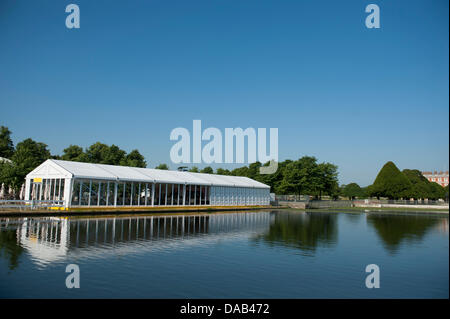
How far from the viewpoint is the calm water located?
32.5 feet

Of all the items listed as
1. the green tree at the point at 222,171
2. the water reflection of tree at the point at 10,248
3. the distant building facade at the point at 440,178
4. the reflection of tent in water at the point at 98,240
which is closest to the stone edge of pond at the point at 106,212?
the reflection of tent in water at the point at 98,240

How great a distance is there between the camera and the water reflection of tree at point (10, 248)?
1212 cm

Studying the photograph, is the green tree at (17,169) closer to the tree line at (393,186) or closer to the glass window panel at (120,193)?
the glass window panel at (120,193)

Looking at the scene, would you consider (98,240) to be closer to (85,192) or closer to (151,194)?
(85,192)

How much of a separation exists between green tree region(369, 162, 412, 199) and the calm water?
64031 mm

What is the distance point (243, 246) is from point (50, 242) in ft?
30.4

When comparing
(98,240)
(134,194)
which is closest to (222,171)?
(134,194)

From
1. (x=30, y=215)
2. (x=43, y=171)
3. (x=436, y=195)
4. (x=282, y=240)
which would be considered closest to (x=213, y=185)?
(x=43, y=171)

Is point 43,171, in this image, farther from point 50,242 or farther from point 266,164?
point 266,164

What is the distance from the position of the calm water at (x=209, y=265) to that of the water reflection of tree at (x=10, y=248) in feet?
0.10

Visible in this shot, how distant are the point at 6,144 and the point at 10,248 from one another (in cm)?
6811

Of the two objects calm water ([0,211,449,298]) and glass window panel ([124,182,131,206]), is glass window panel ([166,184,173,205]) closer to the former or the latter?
glass window panel ([124,182,131,206])
